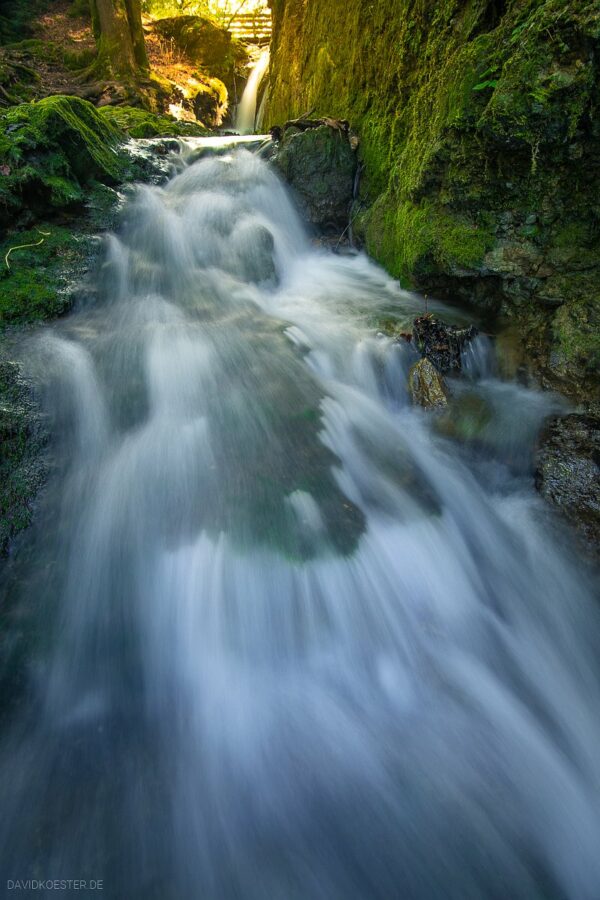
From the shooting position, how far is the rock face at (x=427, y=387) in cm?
370

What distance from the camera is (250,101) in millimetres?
15461

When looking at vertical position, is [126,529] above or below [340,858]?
above

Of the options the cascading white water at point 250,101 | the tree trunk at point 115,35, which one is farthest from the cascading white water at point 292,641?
the cascading white water at point 250,101

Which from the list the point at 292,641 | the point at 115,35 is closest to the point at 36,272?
the point at 292,641

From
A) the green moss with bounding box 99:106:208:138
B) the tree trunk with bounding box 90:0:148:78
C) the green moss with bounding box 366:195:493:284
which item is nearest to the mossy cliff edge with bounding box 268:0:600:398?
the green moss with bounding box 366:195:493:284

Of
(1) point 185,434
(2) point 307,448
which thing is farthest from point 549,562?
(1) point 185,434

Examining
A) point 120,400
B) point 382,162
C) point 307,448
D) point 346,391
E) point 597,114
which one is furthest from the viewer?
point 382,162

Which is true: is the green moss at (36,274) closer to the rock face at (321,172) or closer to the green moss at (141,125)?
the rock face at (321,172)

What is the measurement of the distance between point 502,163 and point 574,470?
2541 millimetres

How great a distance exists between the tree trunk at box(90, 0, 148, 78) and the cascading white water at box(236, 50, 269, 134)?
4155 millimetres

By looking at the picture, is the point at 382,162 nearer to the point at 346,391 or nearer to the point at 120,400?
the point at 346,391

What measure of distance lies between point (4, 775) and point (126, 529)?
125 cm

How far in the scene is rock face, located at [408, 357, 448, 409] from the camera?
3703 mm

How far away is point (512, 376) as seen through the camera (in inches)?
154
